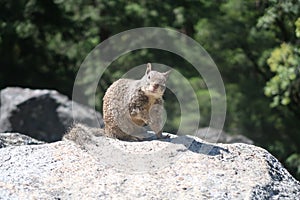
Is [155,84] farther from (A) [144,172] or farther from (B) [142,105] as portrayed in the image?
(A) [144,172]

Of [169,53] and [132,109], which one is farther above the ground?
[132,109]

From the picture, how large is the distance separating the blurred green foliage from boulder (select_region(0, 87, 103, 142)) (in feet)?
7.07

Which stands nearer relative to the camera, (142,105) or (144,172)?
(144,172)

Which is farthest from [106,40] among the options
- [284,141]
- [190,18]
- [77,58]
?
[284,141]

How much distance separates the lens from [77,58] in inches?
674

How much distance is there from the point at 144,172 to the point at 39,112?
24.1 feet

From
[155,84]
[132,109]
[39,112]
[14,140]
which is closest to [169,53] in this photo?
[39,112]

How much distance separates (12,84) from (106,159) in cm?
1080

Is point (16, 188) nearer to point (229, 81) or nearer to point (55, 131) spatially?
point (55, 131)

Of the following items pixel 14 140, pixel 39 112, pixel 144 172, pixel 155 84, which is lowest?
pixel 39 112

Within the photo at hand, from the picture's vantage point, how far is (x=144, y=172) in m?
5.97

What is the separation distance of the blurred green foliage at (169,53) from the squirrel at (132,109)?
297 inches

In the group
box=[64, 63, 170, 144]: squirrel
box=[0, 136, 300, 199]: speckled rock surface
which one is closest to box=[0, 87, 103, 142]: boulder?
box=[64, 63, 170, 144]: squirrel

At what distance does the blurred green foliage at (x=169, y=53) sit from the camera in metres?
15.6
